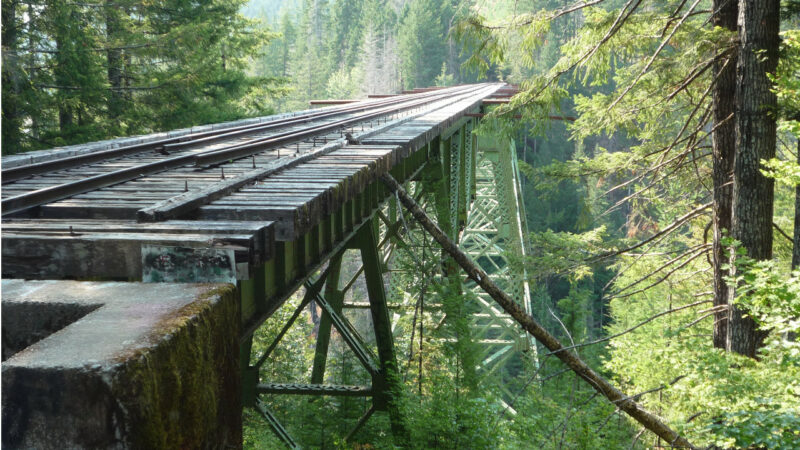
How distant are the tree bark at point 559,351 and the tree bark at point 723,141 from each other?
173cm

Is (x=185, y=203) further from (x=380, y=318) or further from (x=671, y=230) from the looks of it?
(x=671, y=230)

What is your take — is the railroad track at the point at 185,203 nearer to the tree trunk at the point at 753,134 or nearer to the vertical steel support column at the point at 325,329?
the vertical steel support column at the point at 325,329

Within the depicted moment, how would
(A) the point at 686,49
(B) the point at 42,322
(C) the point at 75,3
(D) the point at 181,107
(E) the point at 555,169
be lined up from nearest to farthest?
(B) the point at 42,322 → (A) the point at 686,49 → (E) the point at 555,169 → (C) the point at 75,3 → (D) the point at 181,107

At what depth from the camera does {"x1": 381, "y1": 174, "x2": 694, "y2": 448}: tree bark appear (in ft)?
16.0

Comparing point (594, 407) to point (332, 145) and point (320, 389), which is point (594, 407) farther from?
point (332, 145)

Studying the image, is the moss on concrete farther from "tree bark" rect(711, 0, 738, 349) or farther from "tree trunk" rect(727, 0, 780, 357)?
"tree bark" rect(711, 0, 738, 349)

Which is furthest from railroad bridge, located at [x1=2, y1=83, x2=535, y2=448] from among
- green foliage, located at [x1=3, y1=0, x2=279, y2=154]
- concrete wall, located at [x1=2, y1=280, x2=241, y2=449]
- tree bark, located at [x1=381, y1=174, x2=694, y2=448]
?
green foliage, located at [x1=3, y1=0, x2=279, y2=154]

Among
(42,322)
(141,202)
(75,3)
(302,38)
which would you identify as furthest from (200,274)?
(302,38)

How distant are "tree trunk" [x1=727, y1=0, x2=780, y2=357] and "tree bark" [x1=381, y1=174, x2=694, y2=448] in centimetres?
131

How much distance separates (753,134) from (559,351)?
2.57 metres

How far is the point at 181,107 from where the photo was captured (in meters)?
15.1

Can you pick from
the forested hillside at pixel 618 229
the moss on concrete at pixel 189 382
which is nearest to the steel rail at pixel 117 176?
the forested hillside at pixel 618 229

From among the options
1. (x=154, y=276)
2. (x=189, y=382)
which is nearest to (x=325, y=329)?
(x=154, y=276)

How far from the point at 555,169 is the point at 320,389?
13.5ft
